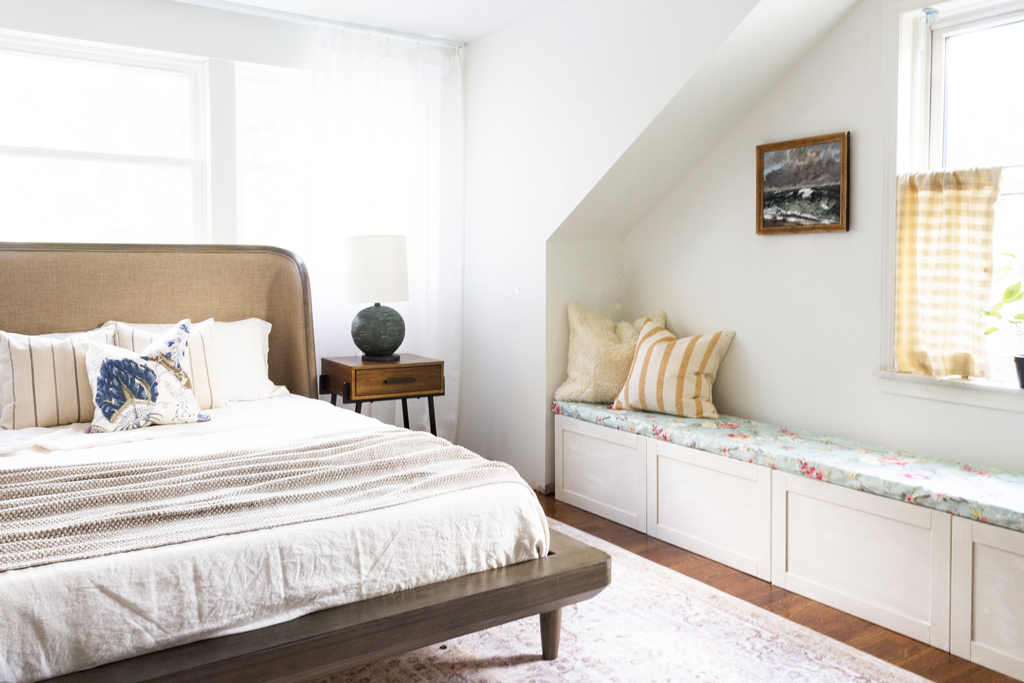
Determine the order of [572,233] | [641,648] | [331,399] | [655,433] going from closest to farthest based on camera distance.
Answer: [641,648], [655,433], [572,233], [331,399]

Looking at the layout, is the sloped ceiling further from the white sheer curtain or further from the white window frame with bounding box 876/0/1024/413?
the white sheer curtain

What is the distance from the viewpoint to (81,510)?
1.87 m

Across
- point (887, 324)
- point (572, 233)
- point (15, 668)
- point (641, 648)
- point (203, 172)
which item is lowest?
point (641, 648)

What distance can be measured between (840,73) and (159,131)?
3073mm

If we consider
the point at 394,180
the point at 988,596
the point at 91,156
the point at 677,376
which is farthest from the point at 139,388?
the point at 988,596

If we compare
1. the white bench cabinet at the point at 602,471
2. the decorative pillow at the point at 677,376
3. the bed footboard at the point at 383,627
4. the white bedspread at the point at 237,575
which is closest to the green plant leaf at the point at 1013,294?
the decorative pillow at the point at 677,376

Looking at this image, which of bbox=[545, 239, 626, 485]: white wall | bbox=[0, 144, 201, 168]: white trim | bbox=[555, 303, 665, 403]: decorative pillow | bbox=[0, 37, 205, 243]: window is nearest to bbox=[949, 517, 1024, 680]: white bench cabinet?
bbox=[555, 303, 665, 403]: decorative pillow

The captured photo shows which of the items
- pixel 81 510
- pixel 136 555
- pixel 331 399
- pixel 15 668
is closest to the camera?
pixel 15 668

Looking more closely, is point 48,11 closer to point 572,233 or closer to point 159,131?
point 159,131

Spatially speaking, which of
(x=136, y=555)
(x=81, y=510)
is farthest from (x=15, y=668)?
(x=81, y=510)

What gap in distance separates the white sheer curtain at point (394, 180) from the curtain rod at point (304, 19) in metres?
0.04

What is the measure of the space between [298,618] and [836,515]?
5.74 feet

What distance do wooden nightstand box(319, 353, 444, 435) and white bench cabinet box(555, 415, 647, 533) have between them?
664mm

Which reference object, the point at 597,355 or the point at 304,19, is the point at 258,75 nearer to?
the point at 304,19
